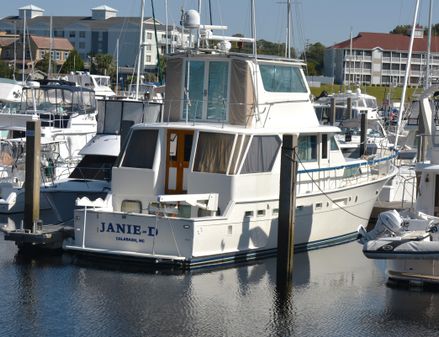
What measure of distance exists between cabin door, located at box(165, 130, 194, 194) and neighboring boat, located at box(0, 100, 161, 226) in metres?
3.07

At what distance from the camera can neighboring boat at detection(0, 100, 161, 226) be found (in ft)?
85.1

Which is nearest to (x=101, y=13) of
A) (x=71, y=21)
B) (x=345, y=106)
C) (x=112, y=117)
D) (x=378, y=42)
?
(x=71, y=21)

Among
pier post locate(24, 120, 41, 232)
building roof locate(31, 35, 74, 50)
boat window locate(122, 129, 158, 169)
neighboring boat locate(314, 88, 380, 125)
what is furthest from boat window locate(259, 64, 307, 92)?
building roof locate(31, 35, 74, 50)

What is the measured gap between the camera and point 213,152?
21.7m

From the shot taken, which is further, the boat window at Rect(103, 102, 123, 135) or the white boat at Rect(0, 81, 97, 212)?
the white boat at Rect(0, 81, 97, 212)

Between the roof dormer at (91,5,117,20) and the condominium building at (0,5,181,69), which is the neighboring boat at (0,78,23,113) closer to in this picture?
the condominium building at (0,5,181,69)

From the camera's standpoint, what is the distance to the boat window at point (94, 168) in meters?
27.4

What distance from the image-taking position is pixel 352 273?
21.7 metres

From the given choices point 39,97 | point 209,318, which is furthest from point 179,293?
point 39,97

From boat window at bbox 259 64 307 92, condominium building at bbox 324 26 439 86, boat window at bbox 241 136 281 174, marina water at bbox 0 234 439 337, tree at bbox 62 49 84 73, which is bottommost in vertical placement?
marina water at bbox 0 234 439 337

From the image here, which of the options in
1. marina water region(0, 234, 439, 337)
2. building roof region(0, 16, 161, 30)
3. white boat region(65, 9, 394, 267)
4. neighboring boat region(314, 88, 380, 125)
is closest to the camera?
marina water region(0, 234, 439, 337)

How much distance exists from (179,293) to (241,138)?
4198 mm

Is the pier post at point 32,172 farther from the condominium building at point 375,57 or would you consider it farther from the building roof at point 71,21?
the building roof at point 71,21

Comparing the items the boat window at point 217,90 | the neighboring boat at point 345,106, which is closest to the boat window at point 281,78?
the boat window at point 217,90
